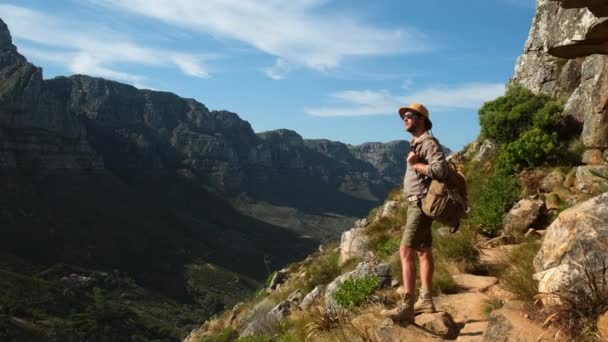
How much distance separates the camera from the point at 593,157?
35.9 ft

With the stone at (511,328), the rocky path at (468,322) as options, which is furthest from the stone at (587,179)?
the stone at (511,328)

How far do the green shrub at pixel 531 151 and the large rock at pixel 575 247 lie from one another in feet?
28.7

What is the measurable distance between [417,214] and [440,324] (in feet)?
3.81

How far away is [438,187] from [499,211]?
17.9 feet

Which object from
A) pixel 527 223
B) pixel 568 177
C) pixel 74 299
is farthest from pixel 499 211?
pixel 74 299

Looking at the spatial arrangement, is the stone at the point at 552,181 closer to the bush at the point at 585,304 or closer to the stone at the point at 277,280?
the bush at the point at 585,304

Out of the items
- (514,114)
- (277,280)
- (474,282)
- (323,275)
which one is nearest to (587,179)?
(514,114)

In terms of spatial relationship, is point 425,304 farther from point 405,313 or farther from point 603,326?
point 603,326

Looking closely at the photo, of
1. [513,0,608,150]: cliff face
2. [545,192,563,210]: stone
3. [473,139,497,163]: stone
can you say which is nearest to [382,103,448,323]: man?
[513,0,608,150]: cliff face

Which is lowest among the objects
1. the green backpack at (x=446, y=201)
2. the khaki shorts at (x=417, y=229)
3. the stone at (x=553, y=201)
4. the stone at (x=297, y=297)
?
the stone at (x=297, y=297)

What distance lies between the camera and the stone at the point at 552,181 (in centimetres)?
1123

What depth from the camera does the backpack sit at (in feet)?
16.2

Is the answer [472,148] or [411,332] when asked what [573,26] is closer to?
[411,332]

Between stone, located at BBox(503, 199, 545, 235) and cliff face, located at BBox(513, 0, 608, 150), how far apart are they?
2584mm
